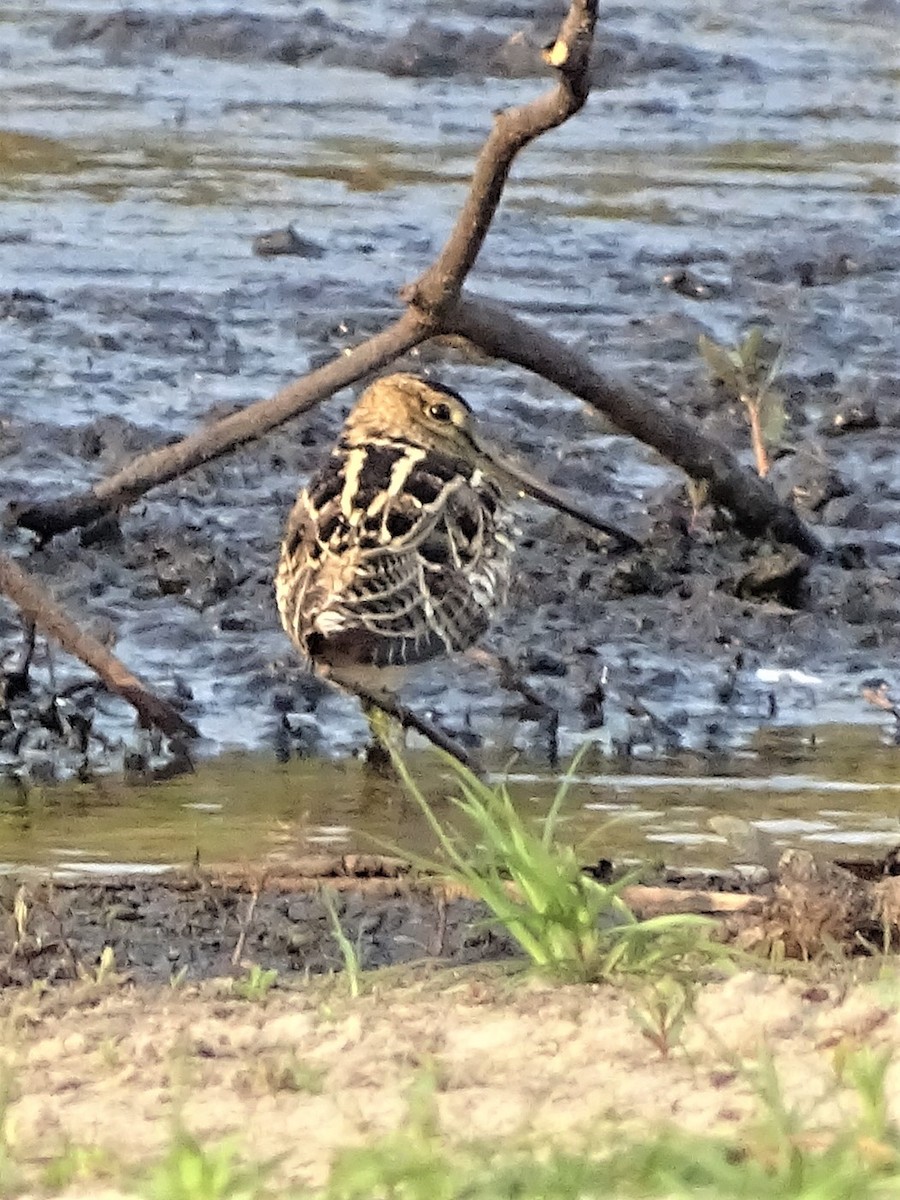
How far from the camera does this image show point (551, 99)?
548cm

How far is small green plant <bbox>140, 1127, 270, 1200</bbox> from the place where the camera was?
300 centimetres

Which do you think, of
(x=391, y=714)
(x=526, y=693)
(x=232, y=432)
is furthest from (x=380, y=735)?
(x=232, y=432)

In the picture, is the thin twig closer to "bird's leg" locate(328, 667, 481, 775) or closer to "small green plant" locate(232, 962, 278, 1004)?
"bird's leg" locate(328, 667, 481, 775)

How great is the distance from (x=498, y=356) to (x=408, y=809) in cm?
126

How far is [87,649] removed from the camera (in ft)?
20.0

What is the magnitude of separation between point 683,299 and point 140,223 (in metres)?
2.39

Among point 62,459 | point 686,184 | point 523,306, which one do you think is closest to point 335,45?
point 686,184

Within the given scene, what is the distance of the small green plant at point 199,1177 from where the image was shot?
300 cm

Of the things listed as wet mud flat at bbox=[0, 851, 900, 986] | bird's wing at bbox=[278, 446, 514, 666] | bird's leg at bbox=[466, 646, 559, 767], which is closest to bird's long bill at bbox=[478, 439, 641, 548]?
bird's wing at bbox=[278, 446, 514, 666]

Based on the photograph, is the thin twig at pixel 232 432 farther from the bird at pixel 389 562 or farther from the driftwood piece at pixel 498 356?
the bird at pixel 389 562

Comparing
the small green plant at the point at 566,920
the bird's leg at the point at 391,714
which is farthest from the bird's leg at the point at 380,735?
the small green plant at the point at 566,920

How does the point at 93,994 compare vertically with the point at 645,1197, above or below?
below

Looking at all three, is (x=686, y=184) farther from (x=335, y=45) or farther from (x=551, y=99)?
(x=551, y=99)

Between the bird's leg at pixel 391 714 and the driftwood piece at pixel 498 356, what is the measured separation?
84 cm
